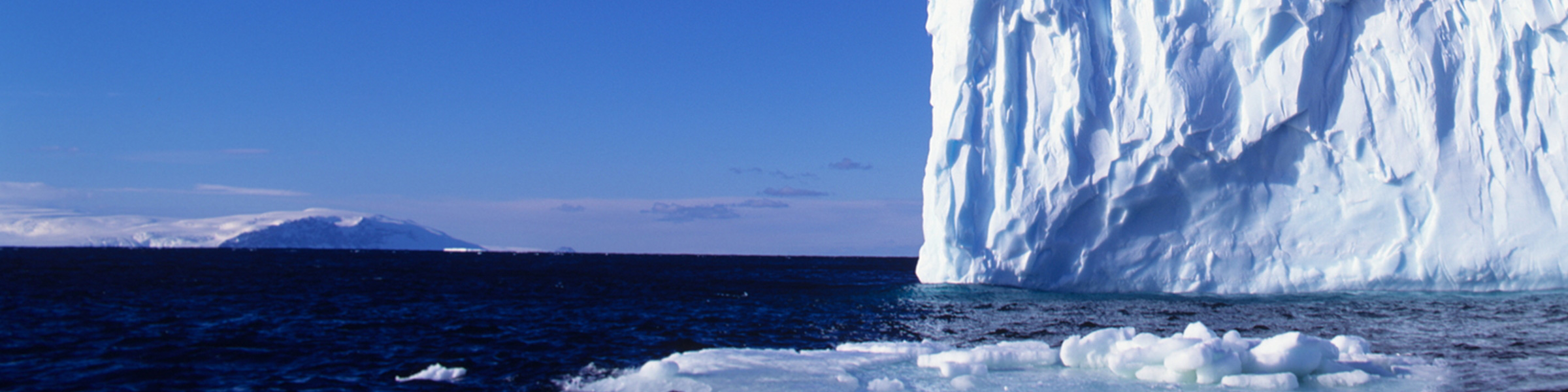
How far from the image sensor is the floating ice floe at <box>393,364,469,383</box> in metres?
9.90

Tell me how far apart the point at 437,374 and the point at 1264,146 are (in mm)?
15514

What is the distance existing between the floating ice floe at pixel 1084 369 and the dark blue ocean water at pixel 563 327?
84 centimetres

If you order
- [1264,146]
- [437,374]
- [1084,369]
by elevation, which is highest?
[1264,146]

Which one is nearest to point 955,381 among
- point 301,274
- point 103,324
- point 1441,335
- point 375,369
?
point 375,369

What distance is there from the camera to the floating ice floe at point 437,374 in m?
9.90

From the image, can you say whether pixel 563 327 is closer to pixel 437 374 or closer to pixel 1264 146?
pixel 437 374

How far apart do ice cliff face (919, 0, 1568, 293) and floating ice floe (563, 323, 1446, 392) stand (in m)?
8.86

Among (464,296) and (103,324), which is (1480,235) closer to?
(464,296)

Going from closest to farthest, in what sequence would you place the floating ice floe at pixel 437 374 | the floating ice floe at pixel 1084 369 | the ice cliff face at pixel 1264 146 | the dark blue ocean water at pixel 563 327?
the floating ice floe at pixel 1084 369 < the floating ice floe at pixel 437 374 < the dark blue ocean water at pixel 563 327 < the ice cliff face at pixel 1264 146

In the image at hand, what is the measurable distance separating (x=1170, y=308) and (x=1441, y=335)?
4.65 metres

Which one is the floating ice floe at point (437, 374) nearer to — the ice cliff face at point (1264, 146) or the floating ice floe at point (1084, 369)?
the floating ice floe at point (1084, 369)

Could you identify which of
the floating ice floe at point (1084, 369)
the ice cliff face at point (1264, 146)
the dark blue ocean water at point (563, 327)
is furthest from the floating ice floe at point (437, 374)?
the ice cliff face at point (1264, 146)

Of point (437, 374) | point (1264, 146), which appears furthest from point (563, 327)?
point (1264, 146)

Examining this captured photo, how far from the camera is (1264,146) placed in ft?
62.0
